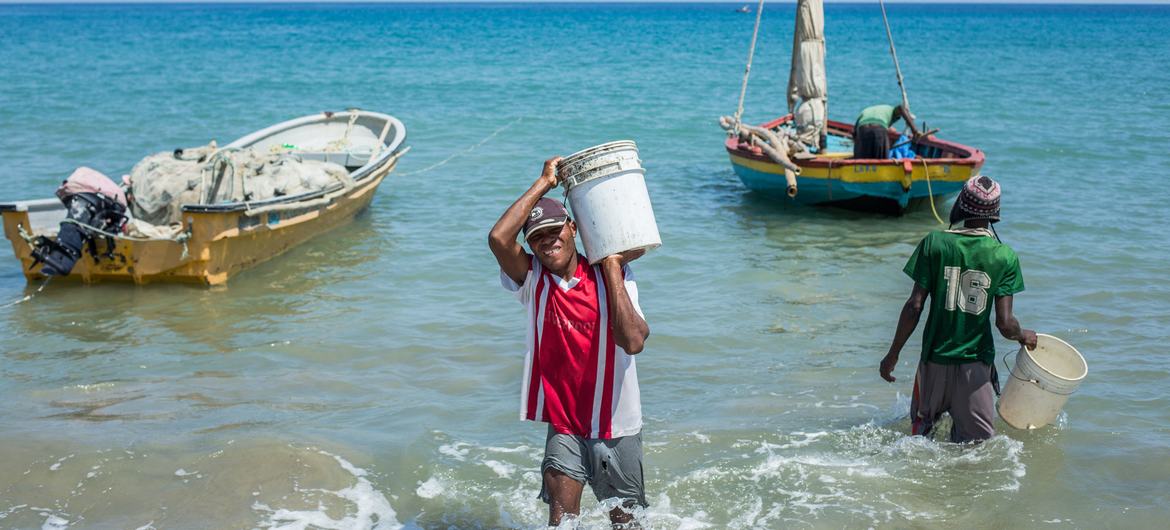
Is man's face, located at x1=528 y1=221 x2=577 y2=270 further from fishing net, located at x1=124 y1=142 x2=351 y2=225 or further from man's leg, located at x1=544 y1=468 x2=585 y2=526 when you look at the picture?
fishing net, located at x1=124 y1=142 x2=351 y2=225

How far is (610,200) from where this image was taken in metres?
3.89

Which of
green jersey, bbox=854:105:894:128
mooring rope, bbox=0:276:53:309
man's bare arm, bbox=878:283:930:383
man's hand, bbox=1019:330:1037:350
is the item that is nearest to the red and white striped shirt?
man's bare arm, bbox=878:283:930:383

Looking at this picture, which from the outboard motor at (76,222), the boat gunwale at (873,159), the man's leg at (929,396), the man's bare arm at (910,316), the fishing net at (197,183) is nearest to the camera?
the man's bare arm at (910,316)

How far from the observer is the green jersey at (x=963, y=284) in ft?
16.7

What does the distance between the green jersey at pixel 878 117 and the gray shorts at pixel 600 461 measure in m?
9.92

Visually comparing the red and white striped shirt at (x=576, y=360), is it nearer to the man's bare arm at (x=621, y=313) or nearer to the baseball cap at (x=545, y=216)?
the man's bare arm at (x=621, y=313)

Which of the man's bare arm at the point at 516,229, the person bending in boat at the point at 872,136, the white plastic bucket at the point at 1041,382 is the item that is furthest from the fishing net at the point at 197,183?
the white plastic bucket at the point at 1041,382

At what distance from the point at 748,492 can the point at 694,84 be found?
29.3 m

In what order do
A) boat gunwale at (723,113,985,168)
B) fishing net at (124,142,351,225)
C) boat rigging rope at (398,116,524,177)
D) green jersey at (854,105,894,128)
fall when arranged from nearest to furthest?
fishing net at (124,142,351,225) → boat gunwale at (723,113,985,168) → green jersey at (854,105,894,128) → boat rigging rope at (398,116,524,177)

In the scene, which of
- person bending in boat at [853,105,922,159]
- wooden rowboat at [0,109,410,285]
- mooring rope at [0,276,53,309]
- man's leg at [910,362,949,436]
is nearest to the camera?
man's leg at [910,362,949,436]

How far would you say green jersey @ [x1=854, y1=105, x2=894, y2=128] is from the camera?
13.2 m

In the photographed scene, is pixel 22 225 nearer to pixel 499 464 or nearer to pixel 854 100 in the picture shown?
pixel 499 464

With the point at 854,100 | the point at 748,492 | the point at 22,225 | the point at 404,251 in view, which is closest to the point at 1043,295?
the point at 748,492

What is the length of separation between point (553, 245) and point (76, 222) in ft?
24.1
